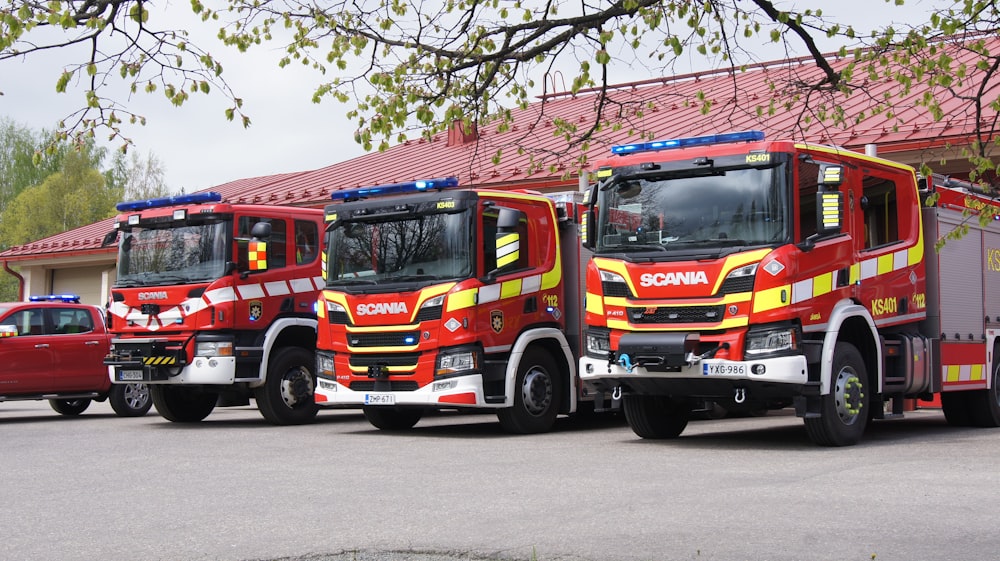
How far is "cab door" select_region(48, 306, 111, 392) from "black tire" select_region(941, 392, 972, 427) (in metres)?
11.6

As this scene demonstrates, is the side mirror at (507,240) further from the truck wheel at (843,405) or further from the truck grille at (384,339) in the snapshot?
the truck wheel at (843,405)

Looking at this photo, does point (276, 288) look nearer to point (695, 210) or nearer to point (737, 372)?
point (695, 210)

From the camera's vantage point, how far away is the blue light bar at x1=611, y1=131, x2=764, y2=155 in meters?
11.8

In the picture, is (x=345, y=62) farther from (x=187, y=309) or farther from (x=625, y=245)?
(x=187, y=309)

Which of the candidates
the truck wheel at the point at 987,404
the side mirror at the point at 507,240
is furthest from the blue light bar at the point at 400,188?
the truck wheel at the point at 987,404

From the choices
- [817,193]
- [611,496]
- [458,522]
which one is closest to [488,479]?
[611,496]

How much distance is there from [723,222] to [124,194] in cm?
6538

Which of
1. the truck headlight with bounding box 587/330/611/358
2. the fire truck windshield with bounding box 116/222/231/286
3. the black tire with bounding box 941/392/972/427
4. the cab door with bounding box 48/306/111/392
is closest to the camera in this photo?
the truck headlight with bounding box 587/330/611/358

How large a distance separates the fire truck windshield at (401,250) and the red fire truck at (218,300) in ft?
4.76

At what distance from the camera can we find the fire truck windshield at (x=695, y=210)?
11406 mm

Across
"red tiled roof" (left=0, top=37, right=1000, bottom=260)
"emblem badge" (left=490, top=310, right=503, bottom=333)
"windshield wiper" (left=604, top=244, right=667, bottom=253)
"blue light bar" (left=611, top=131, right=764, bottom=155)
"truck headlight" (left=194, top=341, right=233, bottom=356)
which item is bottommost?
"truck headlight" (left=194, top=341, right=233, bottom=356)

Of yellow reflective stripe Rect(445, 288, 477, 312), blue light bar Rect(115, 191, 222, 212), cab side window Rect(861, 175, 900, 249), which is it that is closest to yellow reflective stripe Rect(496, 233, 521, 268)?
yellow reflective stripe Rect(445, 288, 477, 312)

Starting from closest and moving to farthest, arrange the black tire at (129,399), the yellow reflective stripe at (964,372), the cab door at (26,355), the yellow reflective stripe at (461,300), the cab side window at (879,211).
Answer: the cab side window at (879,211)
the yellow reflective stripe at (461,300)
the yellow reflective stripe at (964,372)
the cab door at (26,355)
the black tire at (129,399)

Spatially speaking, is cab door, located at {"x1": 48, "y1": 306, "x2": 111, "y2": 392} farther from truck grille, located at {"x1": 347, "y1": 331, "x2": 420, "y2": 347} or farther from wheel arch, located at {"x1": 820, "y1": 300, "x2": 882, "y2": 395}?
wheel arch, located at {"x1": 820, "y1": 300, "x2": 882, "y2": 395}
